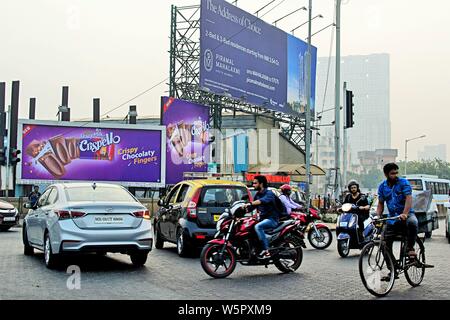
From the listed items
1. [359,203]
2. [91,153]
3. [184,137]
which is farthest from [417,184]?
[359,203]

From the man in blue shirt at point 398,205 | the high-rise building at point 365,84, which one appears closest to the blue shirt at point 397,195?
the man in blue shirt at point 398,205

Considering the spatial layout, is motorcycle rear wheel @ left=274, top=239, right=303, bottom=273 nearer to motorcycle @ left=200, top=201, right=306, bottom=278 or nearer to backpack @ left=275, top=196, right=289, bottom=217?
motorcycle @ left=200, top=201, right=306, bottom=278

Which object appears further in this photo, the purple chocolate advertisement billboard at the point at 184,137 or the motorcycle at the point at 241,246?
the purple chocolate advertisement billboard at the point at 184,137

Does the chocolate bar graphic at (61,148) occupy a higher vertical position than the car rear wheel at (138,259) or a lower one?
higher

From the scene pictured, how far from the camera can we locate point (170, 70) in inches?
1491

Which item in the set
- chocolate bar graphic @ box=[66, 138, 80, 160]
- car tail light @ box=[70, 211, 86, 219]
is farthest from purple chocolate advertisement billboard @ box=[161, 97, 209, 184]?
car tail light @ box=[70, 211, 86, 219]

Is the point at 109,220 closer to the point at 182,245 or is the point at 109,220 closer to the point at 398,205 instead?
the point at 182,245

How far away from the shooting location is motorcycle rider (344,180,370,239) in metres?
14.5

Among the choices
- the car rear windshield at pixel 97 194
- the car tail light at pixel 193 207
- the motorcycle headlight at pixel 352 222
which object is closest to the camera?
the car rear windshield at pixel 97 194

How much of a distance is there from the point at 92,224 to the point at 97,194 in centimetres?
94

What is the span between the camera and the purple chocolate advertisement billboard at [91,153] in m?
36.1

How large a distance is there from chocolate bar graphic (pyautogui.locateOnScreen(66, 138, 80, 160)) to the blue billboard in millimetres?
8082

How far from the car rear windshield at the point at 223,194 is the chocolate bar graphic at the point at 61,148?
80.7 feet

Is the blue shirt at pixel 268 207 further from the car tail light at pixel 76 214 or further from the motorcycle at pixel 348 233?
the motorcycle at pixel 348 233
